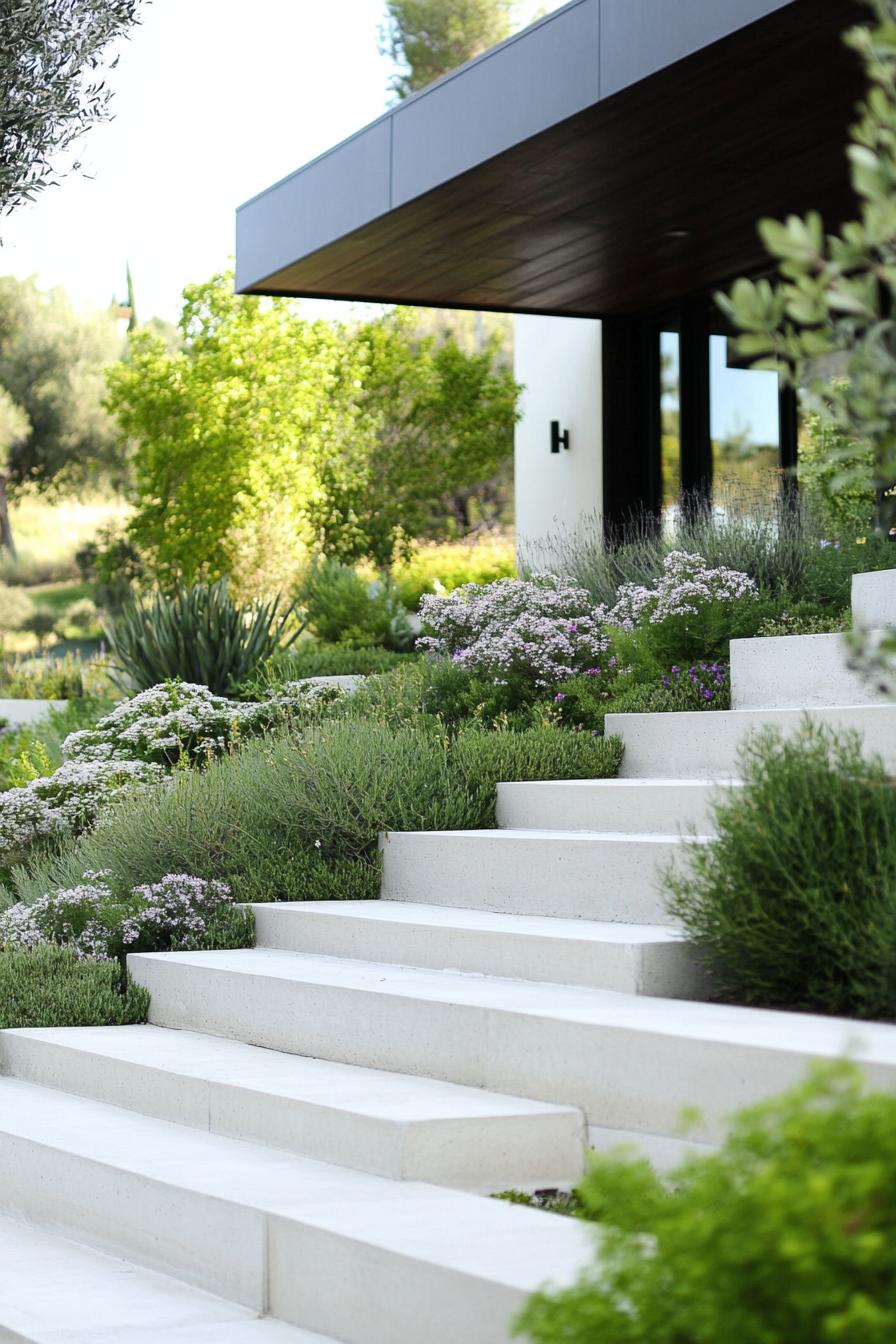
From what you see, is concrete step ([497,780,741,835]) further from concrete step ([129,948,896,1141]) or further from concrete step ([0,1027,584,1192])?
concrete step ([0,1027,584,1192])

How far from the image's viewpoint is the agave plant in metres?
9.57

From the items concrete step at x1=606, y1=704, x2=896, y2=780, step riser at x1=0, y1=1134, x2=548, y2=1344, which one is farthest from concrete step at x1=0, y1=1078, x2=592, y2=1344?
concrete step at x1=606, y1=704, x2=896, y2=780

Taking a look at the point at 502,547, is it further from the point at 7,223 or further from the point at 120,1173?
the point at 120,1173

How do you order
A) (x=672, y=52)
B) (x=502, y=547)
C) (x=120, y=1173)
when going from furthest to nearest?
(x=502, y=547), (x=672, y=52), (x=120, y=1173)

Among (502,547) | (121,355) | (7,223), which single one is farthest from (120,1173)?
(121,355)

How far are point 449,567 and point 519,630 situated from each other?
12.8 metres

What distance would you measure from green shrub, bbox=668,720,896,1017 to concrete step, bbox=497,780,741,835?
756 mm

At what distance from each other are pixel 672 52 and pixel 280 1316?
5.56 meters

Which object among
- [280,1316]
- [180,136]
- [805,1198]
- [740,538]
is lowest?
[280,1316]

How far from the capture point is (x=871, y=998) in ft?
10.4

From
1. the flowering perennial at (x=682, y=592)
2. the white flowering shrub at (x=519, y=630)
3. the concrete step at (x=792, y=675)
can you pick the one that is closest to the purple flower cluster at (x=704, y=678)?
the concrete step at (x=792, y=675)

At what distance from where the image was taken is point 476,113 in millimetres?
8266

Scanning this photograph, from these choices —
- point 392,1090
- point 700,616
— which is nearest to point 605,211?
point 700,616

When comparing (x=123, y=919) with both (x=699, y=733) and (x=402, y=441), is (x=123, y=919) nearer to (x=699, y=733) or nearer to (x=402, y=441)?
(x=699, y=733)
